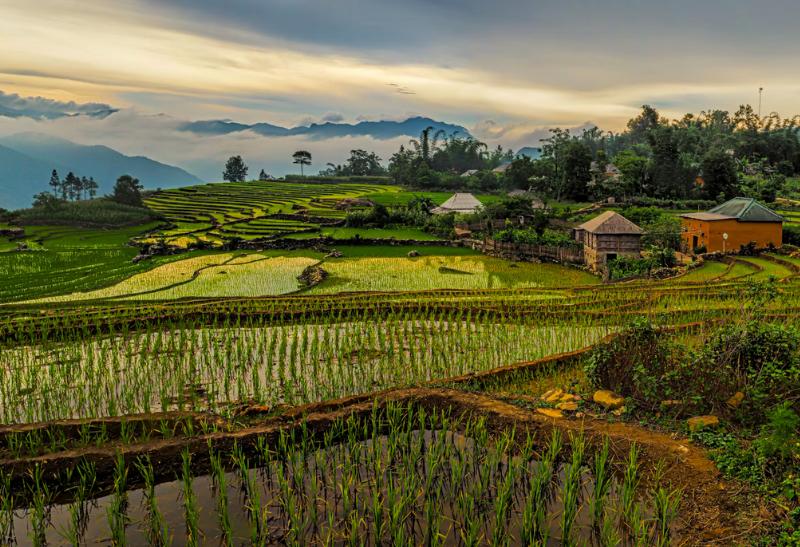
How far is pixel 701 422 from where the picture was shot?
277 inches

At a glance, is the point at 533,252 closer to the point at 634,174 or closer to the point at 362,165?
the point at 634,174

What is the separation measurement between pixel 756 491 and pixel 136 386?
29.6 ft

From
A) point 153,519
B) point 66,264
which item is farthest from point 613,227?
point 66,264

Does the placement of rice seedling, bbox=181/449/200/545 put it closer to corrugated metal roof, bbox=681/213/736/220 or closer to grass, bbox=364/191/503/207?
corrugated metal roof, bbox=681/213/736/220

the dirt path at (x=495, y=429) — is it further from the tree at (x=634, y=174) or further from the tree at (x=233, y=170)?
the tree at (x=233, y=170)

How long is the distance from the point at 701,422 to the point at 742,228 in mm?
24471

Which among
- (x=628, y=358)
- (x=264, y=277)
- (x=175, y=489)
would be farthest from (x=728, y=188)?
(x=175, y=489)

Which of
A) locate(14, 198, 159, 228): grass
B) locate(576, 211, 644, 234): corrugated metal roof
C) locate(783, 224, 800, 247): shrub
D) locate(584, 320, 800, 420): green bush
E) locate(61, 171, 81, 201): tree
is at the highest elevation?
locate(61, 171, 81, 201): tree

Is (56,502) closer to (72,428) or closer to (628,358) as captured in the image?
(72,428)

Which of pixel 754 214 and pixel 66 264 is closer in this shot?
pixel 66 264

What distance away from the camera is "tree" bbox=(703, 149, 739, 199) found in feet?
140

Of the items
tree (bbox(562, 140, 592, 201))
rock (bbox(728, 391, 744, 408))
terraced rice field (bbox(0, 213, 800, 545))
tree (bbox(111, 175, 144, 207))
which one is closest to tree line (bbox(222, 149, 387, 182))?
tree (bbox(111, 175, 144, 207))

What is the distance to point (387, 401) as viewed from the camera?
309 inches

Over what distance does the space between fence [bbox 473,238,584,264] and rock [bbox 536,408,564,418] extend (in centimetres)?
1976
